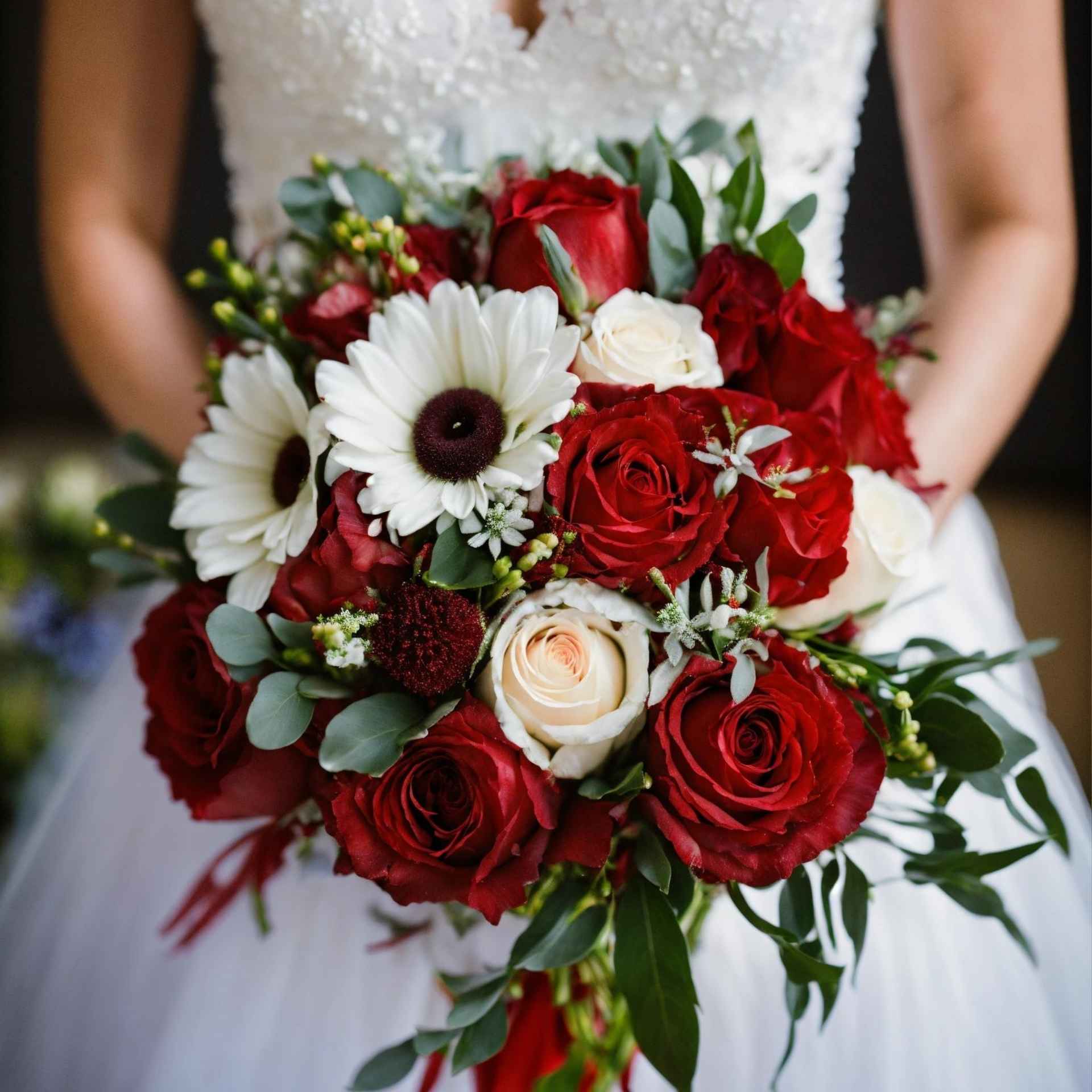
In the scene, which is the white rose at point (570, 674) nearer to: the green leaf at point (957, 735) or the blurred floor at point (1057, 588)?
the green leaf at point (957, 735)

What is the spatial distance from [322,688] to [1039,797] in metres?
0.47

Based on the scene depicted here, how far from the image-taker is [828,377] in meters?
0.55

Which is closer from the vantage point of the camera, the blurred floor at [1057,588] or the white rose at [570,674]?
the white rose at [570,674]

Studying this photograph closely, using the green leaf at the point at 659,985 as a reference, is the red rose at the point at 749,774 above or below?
above

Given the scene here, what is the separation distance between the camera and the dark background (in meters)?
1.88

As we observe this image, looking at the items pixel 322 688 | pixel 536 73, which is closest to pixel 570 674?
pixel 322 688

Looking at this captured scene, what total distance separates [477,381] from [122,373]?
1.95ft

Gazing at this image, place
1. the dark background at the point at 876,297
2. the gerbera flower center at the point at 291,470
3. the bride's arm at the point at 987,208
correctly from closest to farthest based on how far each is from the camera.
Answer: the gerbera flower center at the point at 291,470 → the bride's arm at the point at 987,208 → the dark background at the point at 876,297

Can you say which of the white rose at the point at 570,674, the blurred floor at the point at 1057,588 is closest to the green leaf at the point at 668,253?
the white rose at the point at 570,674

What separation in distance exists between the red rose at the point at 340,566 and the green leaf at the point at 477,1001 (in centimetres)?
26

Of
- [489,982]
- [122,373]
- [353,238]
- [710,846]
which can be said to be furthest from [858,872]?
[122,373]

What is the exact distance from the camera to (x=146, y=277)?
3.18 feet

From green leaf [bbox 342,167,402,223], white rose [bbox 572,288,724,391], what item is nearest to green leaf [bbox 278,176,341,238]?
green leaf [bbox 342,167,402,223]

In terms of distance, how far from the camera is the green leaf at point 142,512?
652mm
